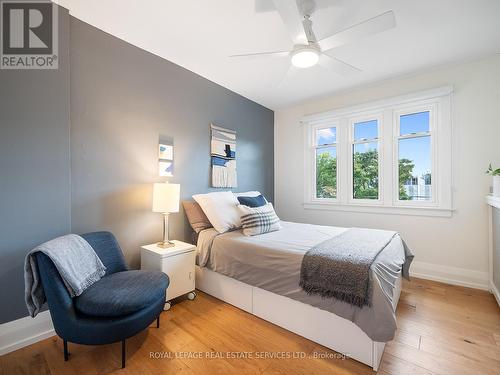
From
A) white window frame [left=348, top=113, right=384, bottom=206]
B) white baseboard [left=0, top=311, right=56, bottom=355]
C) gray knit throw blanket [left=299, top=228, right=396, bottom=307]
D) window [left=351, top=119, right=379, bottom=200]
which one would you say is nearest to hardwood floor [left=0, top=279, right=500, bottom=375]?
white baseboard [left=0, top=311, right=56, bottom=355]

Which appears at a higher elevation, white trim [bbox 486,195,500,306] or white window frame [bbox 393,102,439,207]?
white window frame [bbox 393,102,439,207]

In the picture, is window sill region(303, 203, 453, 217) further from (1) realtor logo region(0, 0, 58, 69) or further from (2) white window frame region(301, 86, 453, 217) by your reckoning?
(1) realtor logo region(0, 0, 58, 69)

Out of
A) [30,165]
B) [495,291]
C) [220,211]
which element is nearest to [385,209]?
[495,291]

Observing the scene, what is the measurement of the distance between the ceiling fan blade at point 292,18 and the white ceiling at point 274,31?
33cm

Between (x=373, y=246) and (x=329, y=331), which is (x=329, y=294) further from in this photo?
(x=373, y=246)

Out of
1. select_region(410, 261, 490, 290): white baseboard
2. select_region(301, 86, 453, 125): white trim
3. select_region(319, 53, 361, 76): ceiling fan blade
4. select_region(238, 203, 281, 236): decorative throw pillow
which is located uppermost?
select_region(301, 86, 453, 125): white trim

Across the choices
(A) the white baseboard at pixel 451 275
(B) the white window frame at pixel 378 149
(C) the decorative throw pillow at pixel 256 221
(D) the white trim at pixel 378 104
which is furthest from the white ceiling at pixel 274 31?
(A) the white baseboard at pixel 451 275

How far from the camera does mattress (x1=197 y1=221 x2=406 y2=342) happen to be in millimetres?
1417

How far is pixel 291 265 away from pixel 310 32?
1.83m

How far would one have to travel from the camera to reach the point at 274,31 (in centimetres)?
214

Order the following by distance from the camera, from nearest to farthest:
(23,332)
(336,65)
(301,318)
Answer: (23,332)
(301,318)
(336,65)

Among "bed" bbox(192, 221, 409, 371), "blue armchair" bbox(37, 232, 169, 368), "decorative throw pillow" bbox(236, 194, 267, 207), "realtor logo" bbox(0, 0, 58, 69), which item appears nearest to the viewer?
"blue armchair" bbox(37, 232, 169, 368)

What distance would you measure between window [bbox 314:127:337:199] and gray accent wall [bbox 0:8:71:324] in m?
3.40

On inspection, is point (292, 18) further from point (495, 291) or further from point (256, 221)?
point (495, 291)
